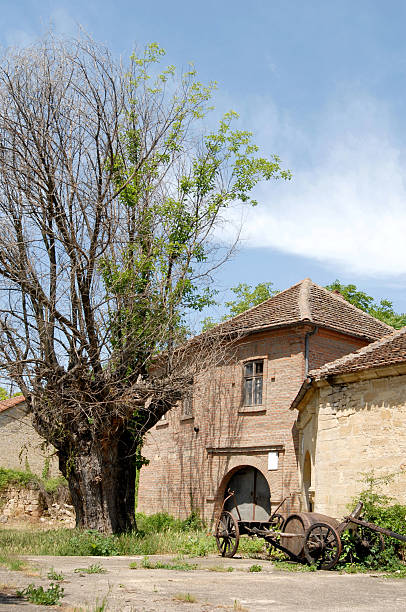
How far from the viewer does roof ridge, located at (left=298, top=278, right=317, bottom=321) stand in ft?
64.8

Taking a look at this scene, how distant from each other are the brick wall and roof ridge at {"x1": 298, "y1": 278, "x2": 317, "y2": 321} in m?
0.39

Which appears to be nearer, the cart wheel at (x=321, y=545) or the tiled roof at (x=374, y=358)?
the cart wheel at (x=321, y=545)

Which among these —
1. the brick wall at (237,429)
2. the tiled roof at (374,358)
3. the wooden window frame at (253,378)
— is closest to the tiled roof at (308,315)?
the brick wall at (237,429)

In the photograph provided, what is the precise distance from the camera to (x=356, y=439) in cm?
1373

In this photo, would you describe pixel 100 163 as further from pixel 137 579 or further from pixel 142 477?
pixel 142 477

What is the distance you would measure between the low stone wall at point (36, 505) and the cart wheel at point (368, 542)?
1912 centimetres

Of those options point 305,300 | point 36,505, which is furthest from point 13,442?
point 305,300

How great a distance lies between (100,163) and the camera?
15695 millimetres

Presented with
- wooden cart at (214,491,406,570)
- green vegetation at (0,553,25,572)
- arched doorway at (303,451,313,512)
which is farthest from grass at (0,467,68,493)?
green vegetation at (0,553,25,572)

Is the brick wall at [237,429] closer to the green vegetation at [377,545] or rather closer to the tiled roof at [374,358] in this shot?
the tiled roof at [374,358]

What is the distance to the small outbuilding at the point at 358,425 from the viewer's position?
13031mm

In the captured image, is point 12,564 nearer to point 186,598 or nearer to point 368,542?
point 186,598

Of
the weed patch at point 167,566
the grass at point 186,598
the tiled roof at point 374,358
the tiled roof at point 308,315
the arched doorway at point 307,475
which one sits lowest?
the weed patch at point 167,566

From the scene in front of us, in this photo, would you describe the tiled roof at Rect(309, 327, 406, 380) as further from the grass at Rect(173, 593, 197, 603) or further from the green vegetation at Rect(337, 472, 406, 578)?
the grass at Rect(173, 593, 197, 603)
